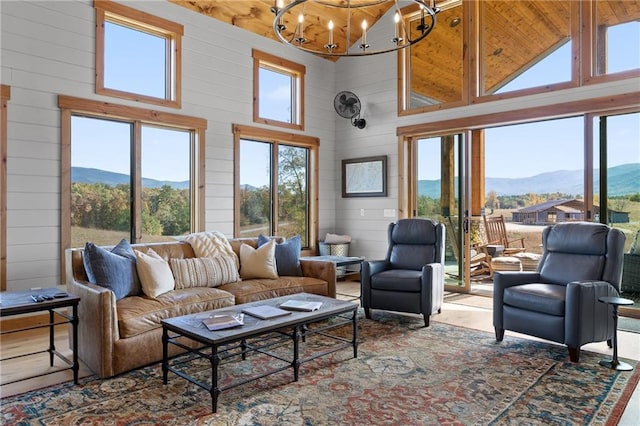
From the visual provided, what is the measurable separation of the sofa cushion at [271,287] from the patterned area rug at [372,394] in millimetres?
710

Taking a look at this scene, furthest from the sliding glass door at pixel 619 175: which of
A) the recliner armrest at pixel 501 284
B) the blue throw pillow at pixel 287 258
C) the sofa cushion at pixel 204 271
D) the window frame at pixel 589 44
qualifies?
the sofa cushion at pixel 204 271

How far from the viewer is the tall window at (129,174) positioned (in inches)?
179

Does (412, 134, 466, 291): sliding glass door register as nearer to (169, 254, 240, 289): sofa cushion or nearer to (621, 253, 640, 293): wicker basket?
(621, 253, 640, 293): wicker basket

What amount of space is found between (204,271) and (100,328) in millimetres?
1224

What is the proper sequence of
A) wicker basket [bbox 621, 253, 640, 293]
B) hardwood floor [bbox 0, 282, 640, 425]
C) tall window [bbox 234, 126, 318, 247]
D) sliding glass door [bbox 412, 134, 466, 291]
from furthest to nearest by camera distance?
tall window [bbox 234, 126, 318, 247] → sliding glass door [bbox 412, 134, 466, 291] → wicker basket [bbox 621, 253, 640, 293] → hardwood floor [bbox 0, 282, 640, 425]

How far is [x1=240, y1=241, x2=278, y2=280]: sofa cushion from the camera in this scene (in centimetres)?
450

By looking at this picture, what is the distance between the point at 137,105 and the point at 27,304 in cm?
284

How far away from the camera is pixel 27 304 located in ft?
9.09

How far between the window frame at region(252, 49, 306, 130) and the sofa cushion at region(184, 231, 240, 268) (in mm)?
2224

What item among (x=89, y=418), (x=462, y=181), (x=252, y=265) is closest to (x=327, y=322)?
(x=252, y=265)

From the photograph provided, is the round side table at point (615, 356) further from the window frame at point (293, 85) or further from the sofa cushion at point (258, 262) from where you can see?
the window frame at point (293, 85)

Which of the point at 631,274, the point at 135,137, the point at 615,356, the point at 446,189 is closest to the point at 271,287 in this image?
the point at 135,137

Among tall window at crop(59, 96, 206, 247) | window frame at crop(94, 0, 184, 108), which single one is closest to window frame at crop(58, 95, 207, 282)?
tall window at crop(59, 96, 206, 247)

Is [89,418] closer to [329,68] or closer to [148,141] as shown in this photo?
[148,141]
